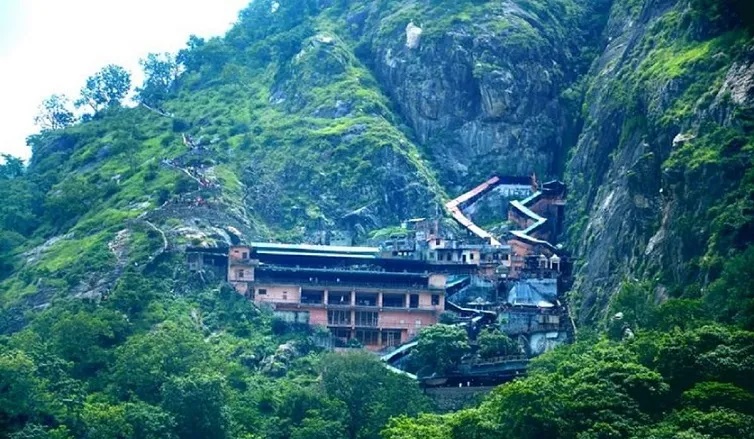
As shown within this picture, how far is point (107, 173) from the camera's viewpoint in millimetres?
108500

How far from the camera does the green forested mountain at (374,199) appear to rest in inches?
2613

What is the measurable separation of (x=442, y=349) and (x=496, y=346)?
3.47 metres

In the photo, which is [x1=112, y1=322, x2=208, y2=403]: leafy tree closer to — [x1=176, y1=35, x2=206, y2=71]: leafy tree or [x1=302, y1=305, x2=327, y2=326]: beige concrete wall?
[x1=302, y1=305, x2=327, y2=326]: beige concrete wall

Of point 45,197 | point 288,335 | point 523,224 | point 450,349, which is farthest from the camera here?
point 45,197

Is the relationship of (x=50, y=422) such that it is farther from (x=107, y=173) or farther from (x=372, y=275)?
(x=107, y=173)

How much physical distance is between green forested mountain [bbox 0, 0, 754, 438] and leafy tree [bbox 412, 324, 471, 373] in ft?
12.2

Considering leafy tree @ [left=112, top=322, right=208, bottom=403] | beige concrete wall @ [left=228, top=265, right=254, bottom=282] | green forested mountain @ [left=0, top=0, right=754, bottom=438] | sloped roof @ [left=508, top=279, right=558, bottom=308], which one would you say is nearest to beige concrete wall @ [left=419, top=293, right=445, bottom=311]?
sloped roof @ [left=508, top=279, right=558, bottom=308]

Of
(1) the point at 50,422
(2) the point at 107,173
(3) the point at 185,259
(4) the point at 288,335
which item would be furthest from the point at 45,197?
(1) the point at 50,422

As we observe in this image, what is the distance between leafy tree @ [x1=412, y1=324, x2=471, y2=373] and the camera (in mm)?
79750

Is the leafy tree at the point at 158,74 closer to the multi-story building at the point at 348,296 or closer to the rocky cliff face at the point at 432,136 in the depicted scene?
the rocky cliff face at the point at 432,136

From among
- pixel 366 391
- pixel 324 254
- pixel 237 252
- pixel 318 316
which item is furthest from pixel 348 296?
pixel 366 391

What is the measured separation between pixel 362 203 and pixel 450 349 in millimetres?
24735

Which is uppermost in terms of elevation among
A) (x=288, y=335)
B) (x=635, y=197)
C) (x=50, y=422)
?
(x=635, y=197)

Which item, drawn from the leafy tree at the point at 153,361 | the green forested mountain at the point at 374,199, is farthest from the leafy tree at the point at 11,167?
the leafy tree at the point at 153,361
